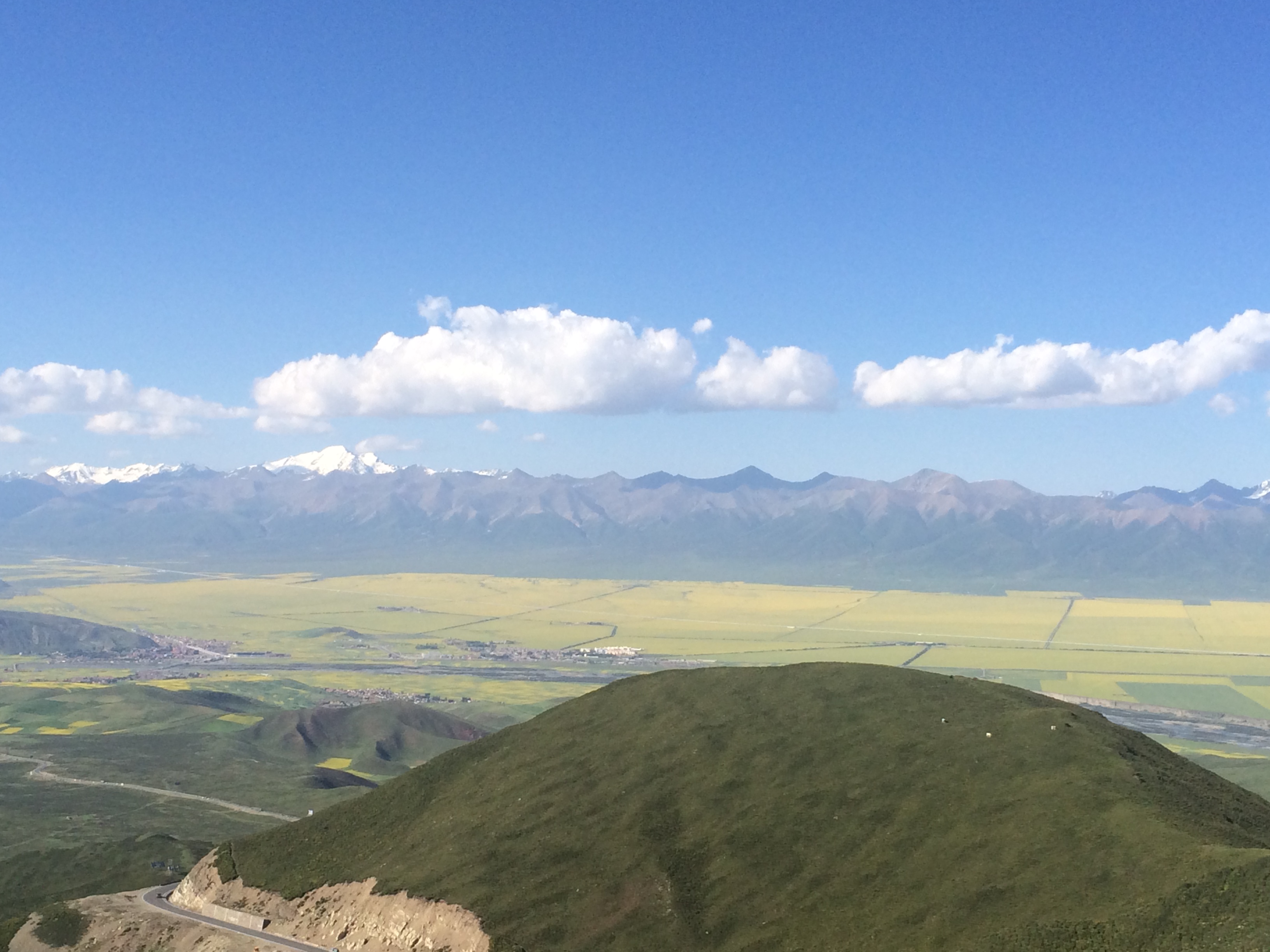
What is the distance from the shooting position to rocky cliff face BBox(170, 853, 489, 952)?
96438mm

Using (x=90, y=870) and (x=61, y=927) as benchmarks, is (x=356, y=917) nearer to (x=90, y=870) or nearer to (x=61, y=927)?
(x=61, y=927)

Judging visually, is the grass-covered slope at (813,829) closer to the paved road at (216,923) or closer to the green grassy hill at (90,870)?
the paved road at (216,923)

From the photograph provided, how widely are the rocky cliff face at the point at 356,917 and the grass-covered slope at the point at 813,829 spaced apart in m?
1.76

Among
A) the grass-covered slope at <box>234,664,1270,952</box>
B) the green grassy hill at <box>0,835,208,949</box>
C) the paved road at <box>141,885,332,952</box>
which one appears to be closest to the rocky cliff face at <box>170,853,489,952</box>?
the paved road at <box>141,885,332,952</box>

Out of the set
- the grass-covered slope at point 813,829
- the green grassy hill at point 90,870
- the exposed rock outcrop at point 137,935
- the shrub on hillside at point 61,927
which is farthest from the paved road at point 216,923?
the green grassy hill at point 90,870

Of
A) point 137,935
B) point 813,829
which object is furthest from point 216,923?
point 813,829

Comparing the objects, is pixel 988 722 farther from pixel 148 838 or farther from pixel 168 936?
pixel 148 838

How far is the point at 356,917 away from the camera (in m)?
104

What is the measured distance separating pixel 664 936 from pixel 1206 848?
4193 cm

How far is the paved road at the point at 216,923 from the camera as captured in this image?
103 metres

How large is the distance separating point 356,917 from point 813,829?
4383cm

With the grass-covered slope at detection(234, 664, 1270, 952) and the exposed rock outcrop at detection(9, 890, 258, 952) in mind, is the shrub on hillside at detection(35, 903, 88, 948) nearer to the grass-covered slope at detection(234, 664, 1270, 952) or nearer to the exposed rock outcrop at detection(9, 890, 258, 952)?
the exposed rock outcrop at detection(9, 890, 258, 952)

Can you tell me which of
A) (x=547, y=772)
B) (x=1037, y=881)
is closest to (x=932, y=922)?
(x=1037, y=881)

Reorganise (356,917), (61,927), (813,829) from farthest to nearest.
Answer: (61,927) → (356,917) → (813,829)
